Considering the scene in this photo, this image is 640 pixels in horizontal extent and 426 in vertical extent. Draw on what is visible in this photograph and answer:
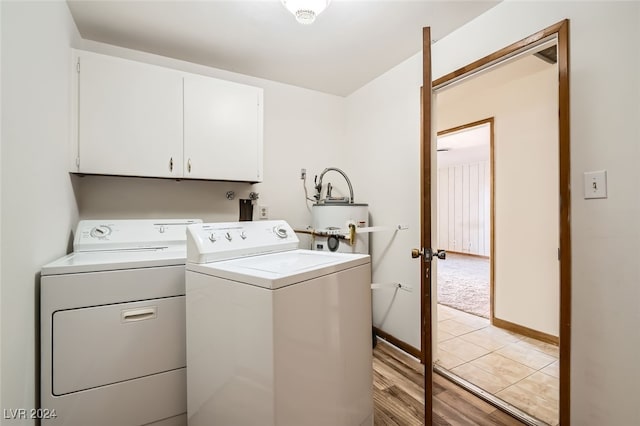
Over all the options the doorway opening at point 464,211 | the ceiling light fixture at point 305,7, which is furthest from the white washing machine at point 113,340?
the doorway opening at point 464,211

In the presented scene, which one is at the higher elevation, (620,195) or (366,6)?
(366,6)

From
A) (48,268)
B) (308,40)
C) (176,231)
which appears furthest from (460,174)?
(48,268)

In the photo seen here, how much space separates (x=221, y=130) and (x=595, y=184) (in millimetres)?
2206

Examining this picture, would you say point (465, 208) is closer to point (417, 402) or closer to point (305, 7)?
point (417, 402)

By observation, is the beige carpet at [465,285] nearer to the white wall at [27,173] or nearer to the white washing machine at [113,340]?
the white washing machine at [113,340]

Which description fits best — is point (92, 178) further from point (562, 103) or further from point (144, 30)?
point (562, 103)

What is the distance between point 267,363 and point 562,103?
174 centimetres

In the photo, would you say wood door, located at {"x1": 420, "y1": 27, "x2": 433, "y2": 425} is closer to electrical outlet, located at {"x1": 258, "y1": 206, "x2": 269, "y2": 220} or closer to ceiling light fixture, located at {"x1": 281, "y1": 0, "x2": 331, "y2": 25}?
ceiling light fixture, located at {"x1": 281, "y1": 0, "x2": 331, "y2": 25}

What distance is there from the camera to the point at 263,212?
265 centimetres

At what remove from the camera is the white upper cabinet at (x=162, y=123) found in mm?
1779

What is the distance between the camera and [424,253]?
134 centimetres

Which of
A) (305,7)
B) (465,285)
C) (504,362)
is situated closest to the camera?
(305,7)

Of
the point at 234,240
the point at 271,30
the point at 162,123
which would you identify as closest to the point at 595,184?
the point at 234,240

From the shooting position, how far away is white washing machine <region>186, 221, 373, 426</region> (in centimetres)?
104
